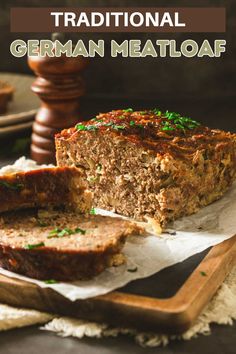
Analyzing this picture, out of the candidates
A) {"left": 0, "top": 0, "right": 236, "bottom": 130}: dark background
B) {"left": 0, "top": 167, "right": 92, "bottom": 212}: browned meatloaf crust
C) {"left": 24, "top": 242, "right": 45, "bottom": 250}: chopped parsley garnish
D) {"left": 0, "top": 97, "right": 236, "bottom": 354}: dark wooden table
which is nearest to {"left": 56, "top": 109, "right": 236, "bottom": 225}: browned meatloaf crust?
{"left": 0, "top": 167, "right": 92, "bottom": 212}: browned meatloaf crust

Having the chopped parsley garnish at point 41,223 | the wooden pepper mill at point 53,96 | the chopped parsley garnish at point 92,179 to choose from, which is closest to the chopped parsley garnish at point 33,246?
the chopped parsley garnish at point 41,223

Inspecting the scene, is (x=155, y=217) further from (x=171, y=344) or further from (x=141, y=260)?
(x=171, y=344)

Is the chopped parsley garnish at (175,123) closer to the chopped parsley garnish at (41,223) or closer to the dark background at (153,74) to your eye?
the chopped parsley garnish at (41,223)

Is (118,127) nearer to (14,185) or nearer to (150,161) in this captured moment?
(150,161)

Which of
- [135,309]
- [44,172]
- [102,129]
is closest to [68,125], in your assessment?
[102,129]

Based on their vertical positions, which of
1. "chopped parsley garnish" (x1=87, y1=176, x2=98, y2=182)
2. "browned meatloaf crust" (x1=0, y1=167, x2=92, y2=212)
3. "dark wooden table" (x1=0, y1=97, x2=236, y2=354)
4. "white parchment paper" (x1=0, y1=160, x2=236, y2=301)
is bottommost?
"dark wooden table" (x1=0, y1=97, x2=236, y2=354)

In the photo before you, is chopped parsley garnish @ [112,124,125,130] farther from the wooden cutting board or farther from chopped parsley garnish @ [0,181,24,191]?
the wooden cutting board
